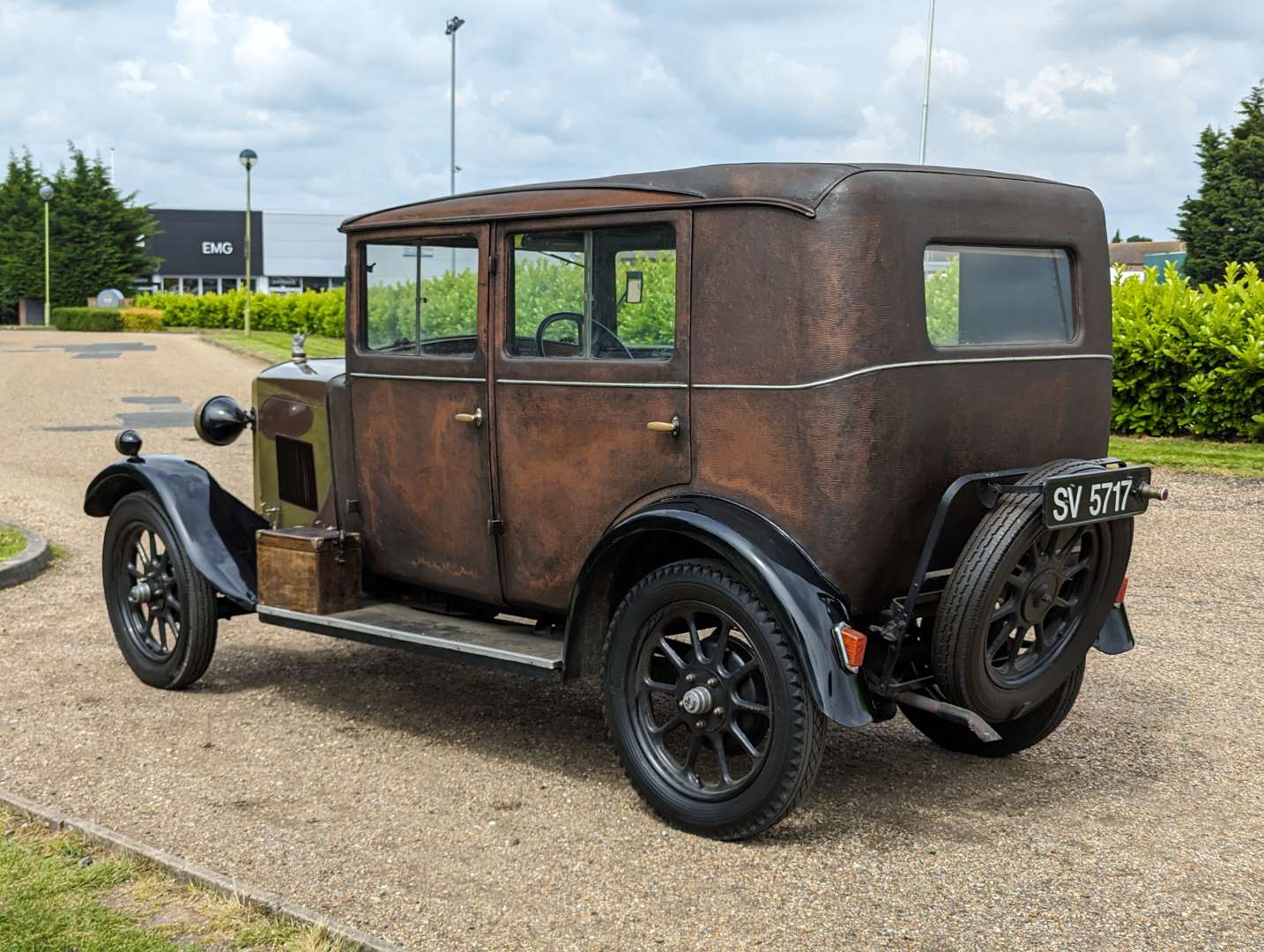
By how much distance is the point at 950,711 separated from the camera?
13.1 feet

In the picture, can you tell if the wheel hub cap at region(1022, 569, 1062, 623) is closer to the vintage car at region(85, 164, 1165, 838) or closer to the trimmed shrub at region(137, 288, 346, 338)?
the vintage car at region(85, 164, 1165, 838)

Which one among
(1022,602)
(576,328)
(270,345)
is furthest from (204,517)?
(270,345)

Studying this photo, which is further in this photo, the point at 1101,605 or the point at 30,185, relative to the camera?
the point at 30,185

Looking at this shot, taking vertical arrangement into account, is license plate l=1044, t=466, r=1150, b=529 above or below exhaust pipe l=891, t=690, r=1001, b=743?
above

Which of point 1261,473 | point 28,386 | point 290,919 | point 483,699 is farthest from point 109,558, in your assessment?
point 28,386

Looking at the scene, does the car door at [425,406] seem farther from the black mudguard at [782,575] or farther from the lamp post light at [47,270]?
the lamp post light at [47,270]

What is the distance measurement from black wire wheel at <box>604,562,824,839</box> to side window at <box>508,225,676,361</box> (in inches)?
31.3

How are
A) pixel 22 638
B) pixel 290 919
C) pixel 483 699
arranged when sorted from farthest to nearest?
pixel 22 638, pixel 483 699, pixel 290 919

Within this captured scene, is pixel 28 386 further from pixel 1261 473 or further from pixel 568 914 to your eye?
pixel 568 914

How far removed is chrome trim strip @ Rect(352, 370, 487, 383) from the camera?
4902 mm

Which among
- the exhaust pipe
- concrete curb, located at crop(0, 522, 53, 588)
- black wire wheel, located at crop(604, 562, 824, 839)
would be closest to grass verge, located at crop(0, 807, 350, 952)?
black wire wheel, located at crop(604, 562, 824, 839)

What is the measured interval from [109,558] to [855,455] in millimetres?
3658

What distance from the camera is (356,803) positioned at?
14.7ft

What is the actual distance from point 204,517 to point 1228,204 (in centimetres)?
4190
